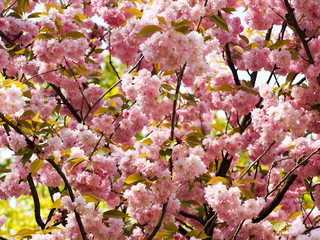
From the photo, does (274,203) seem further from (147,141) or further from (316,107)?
(147,141)

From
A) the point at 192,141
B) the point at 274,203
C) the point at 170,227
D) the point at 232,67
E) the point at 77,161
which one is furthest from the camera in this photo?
the point at 232,67

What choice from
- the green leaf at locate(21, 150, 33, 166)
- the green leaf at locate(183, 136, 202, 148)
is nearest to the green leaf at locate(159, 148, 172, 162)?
the green leaf at locate(183, 136, 202, 148)

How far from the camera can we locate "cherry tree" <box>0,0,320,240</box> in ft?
8.63

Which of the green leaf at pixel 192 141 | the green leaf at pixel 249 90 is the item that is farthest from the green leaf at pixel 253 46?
the green leaf at pixel 192 141

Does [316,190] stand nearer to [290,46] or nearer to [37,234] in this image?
[290,46]

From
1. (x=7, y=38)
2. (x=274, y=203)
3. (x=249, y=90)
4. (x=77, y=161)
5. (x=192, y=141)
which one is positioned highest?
(x=7, y=38)

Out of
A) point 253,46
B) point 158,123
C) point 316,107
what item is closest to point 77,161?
point 158,123

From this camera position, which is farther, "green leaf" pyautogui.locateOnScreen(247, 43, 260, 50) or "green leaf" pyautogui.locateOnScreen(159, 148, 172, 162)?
"green leaf" pyautogui.locateOnScreen(247, 43, 260, 50)

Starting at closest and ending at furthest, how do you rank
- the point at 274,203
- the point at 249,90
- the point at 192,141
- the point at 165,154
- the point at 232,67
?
the point at 165,154
the point at 192,141
the point at 274,203
the point at 249,90
the point at 232,67

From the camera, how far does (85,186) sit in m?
3.11

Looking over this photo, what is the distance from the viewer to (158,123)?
12.5 ft

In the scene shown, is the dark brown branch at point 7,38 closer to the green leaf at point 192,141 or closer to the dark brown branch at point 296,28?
the green leaf at point 192,141

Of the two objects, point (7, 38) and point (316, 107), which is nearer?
point (316, 107)

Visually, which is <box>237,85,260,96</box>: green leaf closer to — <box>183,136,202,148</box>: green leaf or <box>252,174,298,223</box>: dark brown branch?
<box>252,174,298,223</box>: dark brown branch
